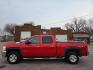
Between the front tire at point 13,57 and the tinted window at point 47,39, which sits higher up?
the tinted window at point 47,39

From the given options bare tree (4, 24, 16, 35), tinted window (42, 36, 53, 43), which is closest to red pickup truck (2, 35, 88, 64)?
tinted window (42, 36, 53, 43)

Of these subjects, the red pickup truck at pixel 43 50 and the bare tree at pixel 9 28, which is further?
the bare tree at pixel 9 28

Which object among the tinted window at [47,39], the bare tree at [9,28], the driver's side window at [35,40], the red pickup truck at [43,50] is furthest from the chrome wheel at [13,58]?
the bare tree at [9,28]

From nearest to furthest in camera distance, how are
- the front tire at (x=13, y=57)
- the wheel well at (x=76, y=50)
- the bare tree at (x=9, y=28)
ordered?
the front tire at (x=13, y=57)
the wheel well at (x=76, y=50)
the bare tree at (x=9, y=28)

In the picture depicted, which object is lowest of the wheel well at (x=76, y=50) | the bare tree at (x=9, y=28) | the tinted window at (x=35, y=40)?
the wheel well at (x=76, y=50)

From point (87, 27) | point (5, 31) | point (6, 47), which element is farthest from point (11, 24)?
point (6, 47)

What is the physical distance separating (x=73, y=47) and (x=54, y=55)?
1370mm

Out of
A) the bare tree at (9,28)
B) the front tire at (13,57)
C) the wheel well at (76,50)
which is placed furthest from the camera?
the bare tree at (9,28)

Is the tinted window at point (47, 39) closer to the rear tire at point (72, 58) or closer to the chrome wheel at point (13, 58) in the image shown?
the rear tire at point (72, 58)

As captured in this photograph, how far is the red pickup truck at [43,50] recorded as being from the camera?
12148 millimetres

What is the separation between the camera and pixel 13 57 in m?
12.1

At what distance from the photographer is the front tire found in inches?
476

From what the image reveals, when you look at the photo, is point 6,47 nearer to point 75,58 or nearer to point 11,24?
point 75,58

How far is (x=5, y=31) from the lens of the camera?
97.4 meters
